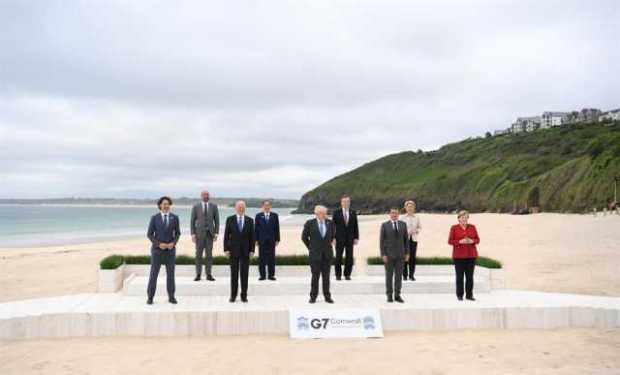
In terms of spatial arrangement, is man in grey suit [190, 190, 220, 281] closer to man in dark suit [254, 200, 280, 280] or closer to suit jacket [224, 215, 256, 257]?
man in dark suit [254, 200, 280, 280]

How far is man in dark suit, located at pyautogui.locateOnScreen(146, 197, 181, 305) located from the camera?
883 cm


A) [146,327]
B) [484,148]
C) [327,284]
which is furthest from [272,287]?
[484,148]

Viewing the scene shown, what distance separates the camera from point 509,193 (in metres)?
68.1

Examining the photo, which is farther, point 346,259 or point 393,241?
point 346,259

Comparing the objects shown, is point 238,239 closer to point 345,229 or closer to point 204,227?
point 204,227

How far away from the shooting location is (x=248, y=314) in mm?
8117

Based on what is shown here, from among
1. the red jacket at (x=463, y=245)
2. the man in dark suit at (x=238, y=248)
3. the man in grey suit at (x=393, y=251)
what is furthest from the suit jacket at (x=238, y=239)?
the red jacket at (x=463, y=245)

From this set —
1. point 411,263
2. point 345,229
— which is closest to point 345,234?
point 345,229

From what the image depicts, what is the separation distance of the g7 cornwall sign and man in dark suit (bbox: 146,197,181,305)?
2354 mm

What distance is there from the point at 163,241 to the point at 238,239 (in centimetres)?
132

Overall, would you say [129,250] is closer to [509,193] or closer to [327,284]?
[327,284]

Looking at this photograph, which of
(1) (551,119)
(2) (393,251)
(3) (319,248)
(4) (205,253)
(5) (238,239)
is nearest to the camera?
(3) (319,248)

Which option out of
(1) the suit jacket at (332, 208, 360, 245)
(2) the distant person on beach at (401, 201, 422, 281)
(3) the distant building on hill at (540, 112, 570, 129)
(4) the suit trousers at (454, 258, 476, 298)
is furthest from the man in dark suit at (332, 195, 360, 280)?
(3) the distant building on hill at (540, 112, 570, 129)

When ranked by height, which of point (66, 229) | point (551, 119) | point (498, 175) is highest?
point (551, 119)
